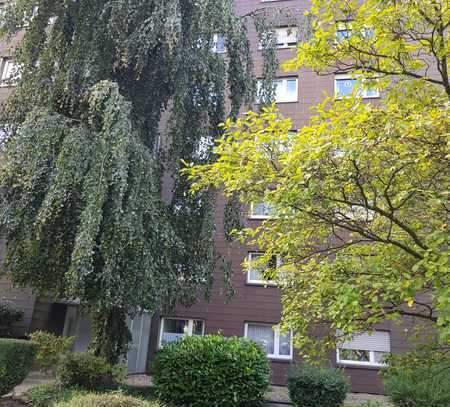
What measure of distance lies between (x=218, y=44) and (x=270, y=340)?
365 inches

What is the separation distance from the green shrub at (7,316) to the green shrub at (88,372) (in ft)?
20.7

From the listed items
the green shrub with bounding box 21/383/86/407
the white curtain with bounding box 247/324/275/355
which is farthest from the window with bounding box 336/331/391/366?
the green shrub with bounding box 21/383/86/407

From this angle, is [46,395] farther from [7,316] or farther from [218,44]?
[218,44]

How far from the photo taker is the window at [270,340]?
1339 cm

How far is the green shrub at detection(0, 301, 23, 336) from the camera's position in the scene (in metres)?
13.7

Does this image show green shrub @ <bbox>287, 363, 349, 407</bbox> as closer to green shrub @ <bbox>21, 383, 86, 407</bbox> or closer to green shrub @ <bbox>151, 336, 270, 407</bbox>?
green shrub @ <bbox>151, 336, 270, 407</bbox>

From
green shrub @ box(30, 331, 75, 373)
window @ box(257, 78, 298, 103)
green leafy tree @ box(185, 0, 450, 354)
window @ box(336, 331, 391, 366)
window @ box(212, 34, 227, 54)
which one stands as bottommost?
green shrub @ box(30, 331, 75, 373)

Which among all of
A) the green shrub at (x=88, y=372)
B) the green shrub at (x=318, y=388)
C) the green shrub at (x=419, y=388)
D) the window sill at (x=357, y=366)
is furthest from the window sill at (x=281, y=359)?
the green shrub at (x=88, y=372)

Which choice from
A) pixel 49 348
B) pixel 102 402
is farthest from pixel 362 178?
pixel 49 348

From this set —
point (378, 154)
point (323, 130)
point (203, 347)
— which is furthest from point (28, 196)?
point (378, 154)

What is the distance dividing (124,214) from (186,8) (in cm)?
505

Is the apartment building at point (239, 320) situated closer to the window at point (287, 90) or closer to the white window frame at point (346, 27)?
the window at point (287, 90)

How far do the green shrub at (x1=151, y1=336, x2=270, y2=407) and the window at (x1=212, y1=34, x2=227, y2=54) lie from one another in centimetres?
675

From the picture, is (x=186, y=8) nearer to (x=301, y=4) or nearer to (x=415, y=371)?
(x=415, y=371)
